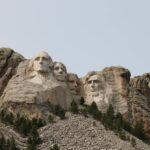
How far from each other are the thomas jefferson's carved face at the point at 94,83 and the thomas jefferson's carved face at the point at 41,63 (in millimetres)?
2475

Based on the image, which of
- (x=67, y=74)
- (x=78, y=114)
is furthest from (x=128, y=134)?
(x=67, y=74)

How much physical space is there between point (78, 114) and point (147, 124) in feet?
11.4

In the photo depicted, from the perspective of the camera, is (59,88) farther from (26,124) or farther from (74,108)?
(26,124)

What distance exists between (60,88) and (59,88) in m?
0.05

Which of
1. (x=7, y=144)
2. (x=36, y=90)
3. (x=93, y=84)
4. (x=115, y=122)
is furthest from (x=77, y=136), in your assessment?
(x=93, y=84)

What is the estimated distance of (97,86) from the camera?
45.8 meters

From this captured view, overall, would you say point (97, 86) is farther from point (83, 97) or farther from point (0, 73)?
point (0, 73)

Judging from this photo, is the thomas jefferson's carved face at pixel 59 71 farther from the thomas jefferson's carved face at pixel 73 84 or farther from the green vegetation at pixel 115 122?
Answer: the green vegetation at pixel 115 122

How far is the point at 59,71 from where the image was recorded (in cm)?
4466

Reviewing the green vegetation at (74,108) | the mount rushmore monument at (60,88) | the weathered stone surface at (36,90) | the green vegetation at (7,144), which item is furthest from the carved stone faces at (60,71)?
the green vegetation at (7,144)

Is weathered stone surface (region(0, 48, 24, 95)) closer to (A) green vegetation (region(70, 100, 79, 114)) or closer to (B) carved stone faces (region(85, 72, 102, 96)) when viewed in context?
(B) carved stone faces (region(85, 72, 102, 96))

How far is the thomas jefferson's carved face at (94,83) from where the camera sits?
45719 millimetres

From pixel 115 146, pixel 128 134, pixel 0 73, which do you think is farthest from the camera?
pixel 0 73

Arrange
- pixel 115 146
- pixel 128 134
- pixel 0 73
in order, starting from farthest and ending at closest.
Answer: pixel 0 73 < pixel 128 134 < pixel 115 146
